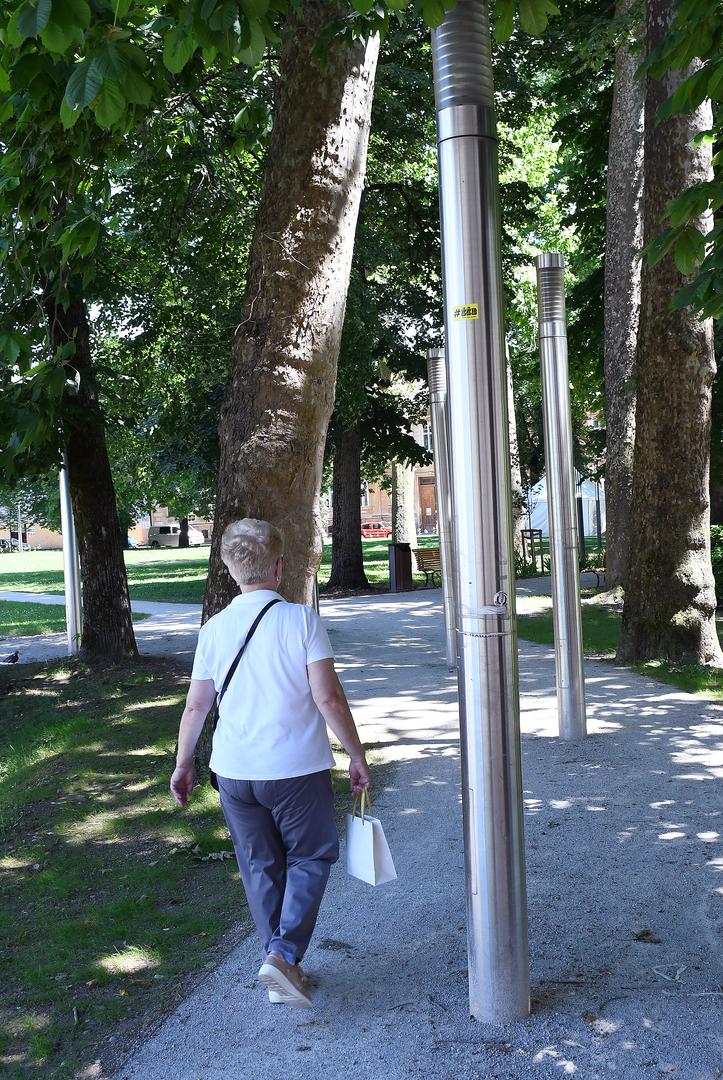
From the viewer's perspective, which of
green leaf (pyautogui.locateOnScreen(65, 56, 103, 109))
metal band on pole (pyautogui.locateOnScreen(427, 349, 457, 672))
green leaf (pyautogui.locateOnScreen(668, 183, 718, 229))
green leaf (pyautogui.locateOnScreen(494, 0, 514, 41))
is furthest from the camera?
metal band on pole (pyautogui.locateOnScreen(427, 349, 457, 672))

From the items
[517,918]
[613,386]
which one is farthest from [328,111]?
[613,386]

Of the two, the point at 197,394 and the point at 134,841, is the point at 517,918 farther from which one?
the point at 197,394

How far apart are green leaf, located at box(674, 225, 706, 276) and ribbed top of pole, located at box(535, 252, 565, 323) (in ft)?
10.2

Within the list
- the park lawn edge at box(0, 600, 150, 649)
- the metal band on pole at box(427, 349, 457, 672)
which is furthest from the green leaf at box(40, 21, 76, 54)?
the park lawn edge at box(0, 600, 150, 649)

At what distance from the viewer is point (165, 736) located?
29.5 feet

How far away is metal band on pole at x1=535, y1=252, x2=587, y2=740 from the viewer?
7941 mm

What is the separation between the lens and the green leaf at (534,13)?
423 cm

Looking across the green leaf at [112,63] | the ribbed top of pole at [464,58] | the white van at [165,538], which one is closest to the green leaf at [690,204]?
the ribbed top of pole at [464,58]

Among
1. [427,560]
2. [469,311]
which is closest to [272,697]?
[469,311]

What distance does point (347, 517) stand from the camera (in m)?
24.2

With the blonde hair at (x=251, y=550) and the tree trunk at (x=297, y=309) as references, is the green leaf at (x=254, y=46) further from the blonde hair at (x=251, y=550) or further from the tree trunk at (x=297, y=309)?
the tree trunk at (x=297, y=309)

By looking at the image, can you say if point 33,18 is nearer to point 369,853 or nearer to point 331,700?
point 331,700

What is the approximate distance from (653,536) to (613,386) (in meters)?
6.97

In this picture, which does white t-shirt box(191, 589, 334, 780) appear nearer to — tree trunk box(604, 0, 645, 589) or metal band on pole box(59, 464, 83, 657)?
metal band on pole box(59, 464, 83, 657)
